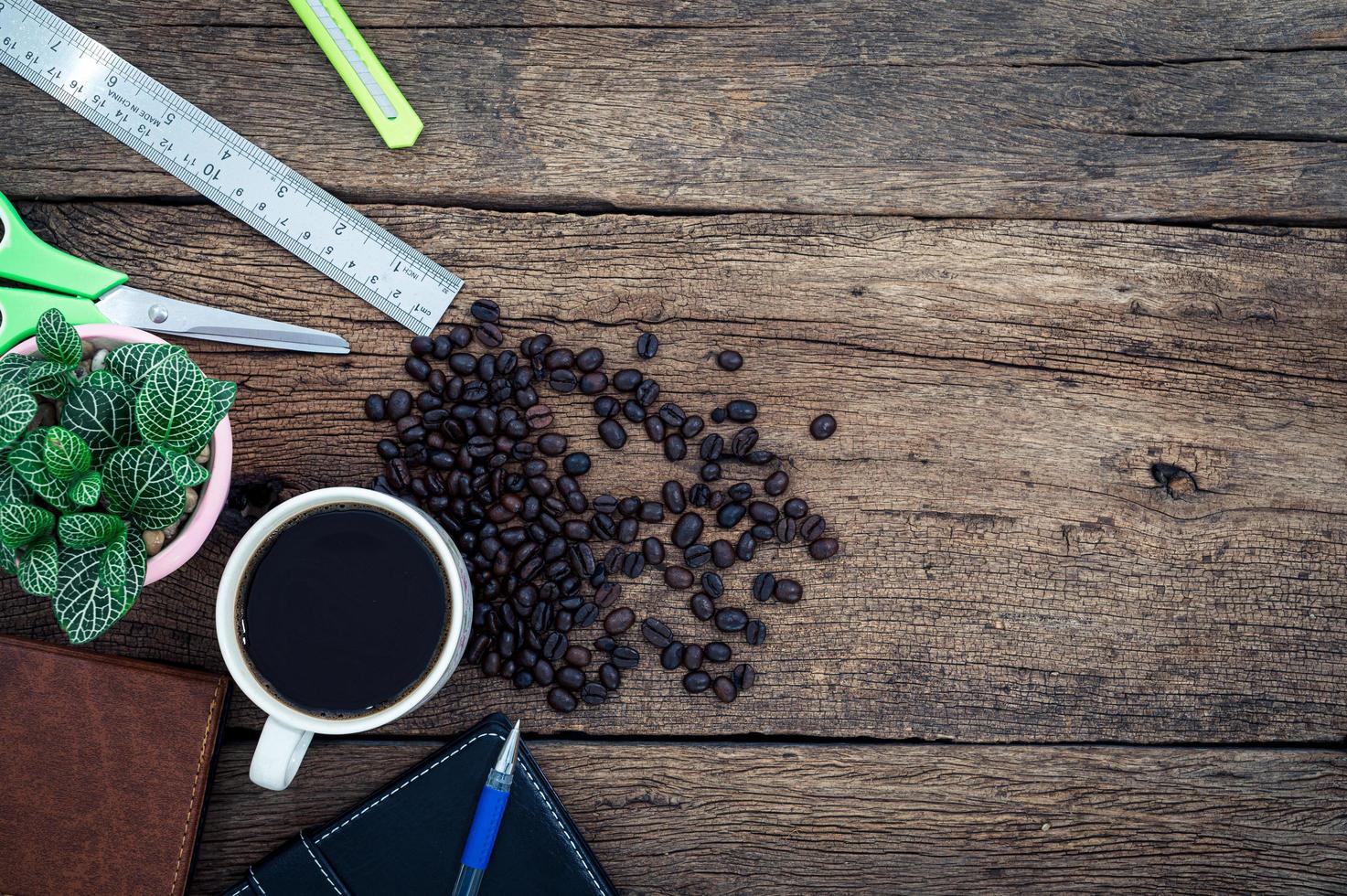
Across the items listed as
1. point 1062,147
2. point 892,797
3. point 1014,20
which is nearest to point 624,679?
point 892,797

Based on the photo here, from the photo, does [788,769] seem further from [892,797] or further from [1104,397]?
[1104,397]

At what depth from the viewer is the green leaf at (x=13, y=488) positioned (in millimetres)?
970

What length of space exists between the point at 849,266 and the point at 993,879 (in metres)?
1.09

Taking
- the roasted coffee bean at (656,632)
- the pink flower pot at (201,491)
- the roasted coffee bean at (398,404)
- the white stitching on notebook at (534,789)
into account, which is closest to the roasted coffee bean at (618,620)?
the roasted coffee bean at (656,632)

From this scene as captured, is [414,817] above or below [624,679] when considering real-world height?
below

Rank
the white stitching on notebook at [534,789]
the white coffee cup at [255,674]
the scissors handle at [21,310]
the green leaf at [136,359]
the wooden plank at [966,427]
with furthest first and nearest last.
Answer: the wooden plank at [966,427], the white stitching on notebook at [534,789], the scissors handle at [21,310], the white coffee cup at [255,674], the green leaf at [136,359]

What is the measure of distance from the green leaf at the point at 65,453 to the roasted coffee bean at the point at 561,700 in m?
0.77

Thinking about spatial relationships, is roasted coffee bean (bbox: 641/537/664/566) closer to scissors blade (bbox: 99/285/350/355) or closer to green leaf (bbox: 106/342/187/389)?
scissors blade (bbox: 99/285/350/355)

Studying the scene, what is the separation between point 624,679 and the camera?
1.49 m

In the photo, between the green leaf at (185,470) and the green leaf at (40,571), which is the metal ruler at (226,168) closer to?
the green leaf at (185,470)

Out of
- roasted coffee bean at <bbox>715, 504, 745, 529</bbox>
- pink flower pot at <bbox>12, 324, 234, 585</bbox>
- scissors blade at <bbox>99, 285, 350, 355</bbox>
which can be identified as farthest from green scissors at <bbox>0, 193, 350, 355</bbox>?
roasted coffee bean at <bbox>715, 504, 745, 529</bbox>

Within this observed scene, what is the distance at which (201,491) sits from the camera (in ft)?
3.80

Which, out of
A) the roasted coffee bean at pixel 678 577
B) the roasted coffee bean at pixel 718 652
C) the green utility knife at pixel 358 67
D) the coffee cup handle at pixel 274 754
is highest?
the green utility knife at pixel 358 67

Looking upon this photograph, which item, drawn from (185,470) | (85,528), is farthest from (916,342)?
(85,528)
